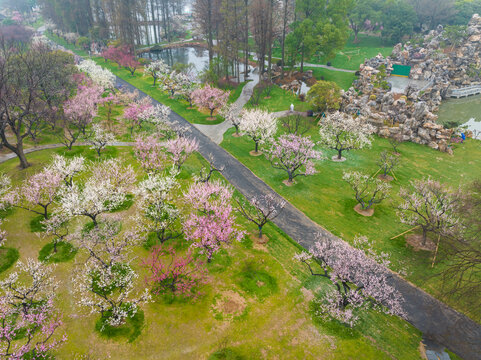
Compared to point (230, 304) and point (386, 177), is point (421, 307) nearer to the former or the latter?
point (230, 304)

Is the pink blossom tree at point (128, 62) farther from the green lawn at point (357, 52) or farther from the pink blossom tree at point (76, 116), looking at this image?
the green lawn at point (357, 52)

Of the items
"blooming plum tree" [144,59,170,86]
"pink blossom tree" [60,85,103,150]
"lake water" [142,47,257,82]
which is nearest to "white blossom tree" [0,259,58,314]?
"pink blossom tree" [60,85,103,150]

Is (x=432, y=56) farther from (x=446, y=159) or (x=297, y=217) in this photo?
(x=297, y=217)

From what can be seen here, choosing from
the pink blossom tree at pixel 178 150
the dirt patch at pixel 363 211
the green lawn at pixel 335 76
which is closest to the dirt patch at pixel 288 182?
the dirt patch at pixel 363 211

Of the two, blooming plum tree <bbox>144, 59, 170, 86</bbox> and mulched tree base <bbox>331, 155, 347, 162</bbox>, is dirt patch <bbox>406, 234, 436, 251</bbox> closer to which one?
mulched tree base <bbox>331, 155, 347, 162</bbox>

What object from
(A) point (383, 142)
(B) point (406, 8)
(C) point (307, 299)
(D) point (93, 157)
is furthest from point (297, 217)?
(B) point (406, 8)

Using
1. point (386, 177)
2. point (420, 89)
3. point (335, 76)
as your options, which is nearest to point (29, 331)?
point (386, 177)
